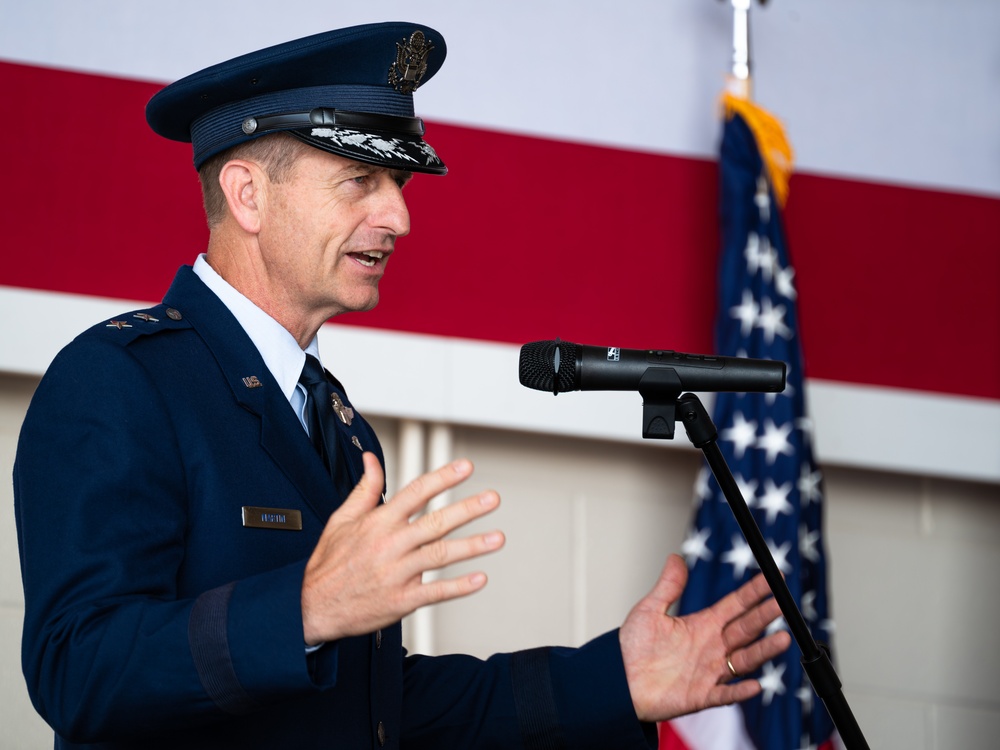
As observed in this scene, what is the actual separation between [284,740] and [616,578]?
1800mm

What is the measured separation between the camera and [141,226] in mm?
2750

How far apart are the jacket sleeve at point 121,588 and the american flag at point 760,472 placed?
68.1 inches

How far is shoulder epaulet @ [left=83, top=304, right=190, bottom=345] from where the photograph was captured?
140cm

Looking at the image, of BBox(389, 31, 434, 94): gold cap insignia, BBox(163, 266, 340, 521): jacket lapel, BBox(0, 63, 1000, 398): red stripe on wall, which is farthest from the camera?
BBox(0, 63, 1000, 398): red stripe on wall

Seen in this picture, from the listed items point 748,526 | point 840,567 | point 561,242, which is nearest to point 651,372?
point 748,526

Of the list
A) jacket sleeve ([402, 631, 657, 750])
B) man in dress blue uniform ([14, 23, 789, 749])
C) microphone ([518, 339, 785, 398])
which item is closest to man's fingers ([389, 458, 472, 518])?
man in dress blue uniform ([14, 23, 789, 749])

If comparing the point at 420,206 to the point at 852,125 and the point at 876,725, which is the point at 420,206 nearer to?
the point at 852,125

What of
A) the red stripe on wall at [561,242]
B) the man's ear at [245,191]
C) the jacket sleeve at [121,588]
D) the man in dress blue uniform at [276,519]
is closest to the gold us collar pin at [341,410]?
the man in dress blue uniform at [276,519]

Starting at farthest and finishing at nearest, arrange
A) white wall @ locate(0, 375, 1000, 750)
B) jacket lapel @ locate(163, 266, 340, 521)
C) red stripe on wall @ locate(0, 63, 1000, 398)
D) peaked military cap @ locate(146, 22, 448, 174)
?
1. white wall @ locate(0, 375, 1000, 750)
2. red stripe on wall @ locate(0, 63, 1000, 398)
3. peaked military cap @ locate(146, 22, 448, 174)
4. jacket lapel @ locate(163, 266, 340, 521)

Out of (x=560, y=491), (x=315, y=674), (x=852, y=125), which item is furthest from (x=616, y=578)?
(x=315, y=674)

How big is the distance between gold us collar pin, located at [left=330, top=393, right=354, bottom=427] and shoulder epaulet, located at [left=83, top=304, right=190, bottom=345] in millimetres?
262

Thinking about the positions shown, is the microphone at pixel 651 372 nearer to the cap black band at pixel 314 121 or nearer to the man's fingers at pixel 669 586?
the man's fingers at pixel 669 586

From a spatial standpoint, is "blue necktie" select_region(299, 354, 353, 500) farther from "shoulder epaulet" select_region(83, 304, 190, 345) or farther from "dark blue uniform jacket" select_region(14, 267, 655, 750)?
"shoulder epaulet" select_region(83, 304, 190, 345)

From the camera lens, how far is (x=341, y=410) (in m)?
1.72
